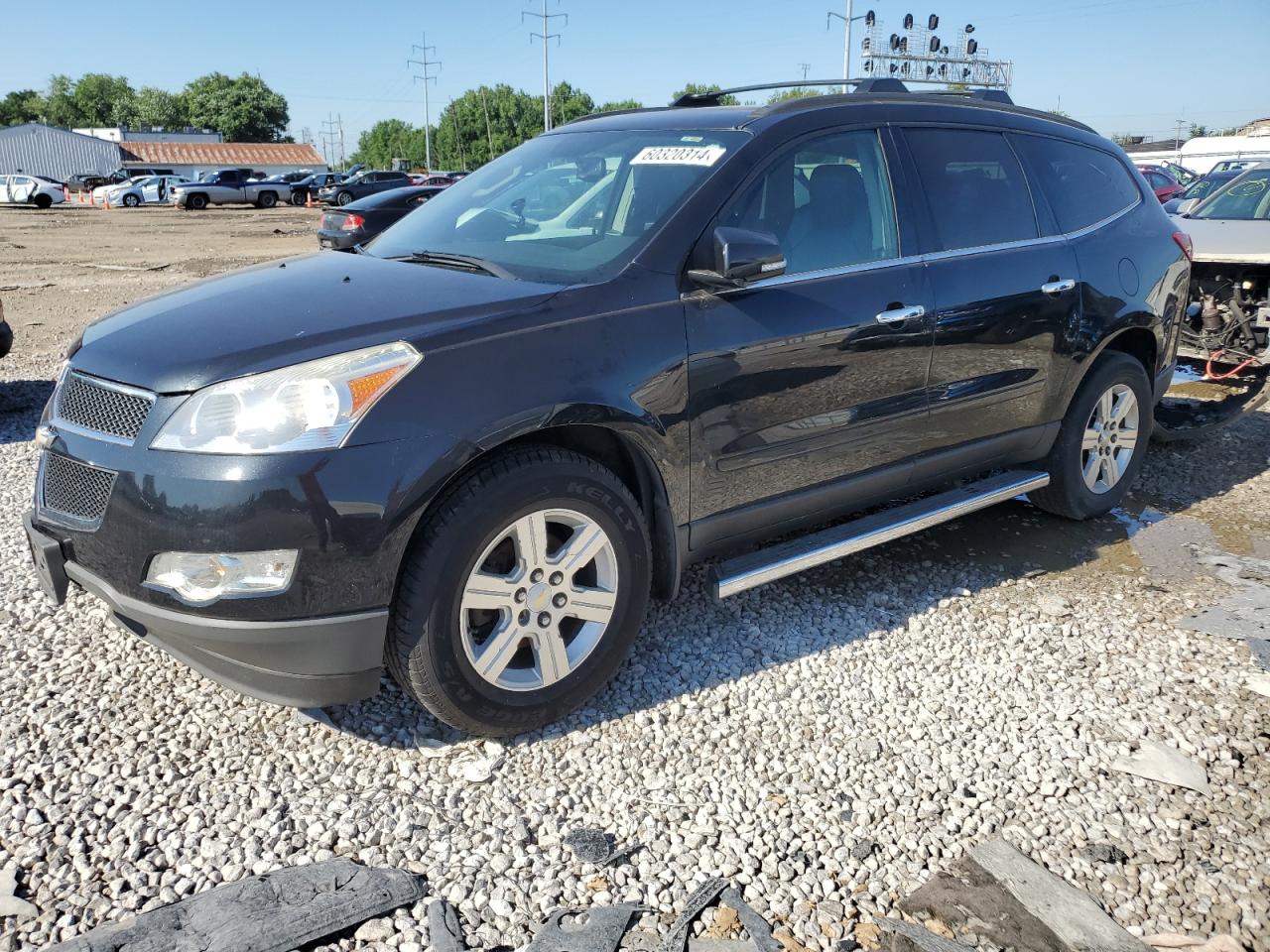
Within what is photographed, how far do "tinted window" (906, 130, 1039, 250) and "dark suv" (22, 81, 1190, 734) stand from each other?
0.01 metres

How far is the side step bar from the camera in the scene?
344cm

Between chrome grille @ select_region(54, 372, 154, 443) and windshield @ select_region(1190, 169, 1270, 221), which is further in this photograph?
windshield @ select_region(1190, 169, 1270, 221)

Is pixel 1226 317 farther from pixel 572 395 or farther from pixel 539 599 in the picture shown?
pixel 539 599

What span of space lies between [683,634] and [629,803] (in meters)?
1.07

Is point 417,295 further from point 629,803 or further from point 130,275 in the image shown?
point 130,275

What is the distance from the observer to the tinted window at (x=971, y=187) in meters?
4.02

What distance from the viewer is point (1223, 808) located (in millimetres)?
2846

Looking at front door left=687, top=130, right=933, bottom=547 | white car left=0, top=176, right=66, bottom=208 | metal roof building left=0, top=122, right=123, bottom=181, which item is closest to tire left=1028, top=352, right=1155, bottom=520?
front door left=687, top=130, right=933, bottom=547

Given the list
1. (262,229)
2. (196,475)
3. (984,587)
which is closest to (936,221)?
(984,587)

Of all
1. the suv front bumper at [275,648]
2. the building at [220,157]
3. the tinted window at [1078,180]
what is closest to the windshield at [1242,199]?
the tinted window at [1078,180]

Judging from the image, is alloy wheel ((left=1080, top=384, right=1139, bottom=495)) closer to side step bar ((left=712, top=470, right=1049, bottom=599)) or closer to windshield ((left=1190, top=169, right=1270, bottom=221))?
side step bar ((left=712, top=470, right=1049, bottom=599))

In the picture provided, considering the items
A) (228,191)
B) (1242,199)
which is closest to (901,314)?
(1242,199)

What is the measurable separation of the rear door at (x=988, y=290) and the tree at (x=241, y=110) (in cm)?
11937

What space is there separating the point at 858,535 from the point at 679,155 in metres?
1.57
